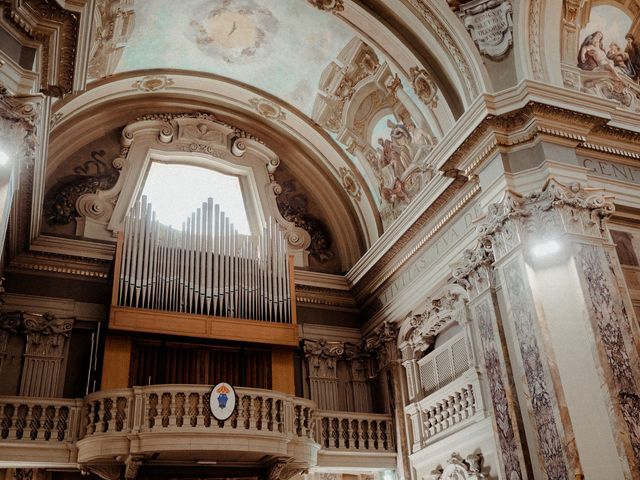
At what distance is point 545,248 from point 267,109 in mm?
7859

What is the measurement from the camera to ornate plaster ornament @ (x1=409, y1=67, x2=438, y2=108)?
11.5 meters

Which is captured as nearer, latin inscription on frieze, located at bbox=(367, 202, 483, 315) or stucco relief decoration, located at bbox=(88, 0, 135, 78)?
latin inscription on frieze, located at bbox=(367, 202, 483, 315)

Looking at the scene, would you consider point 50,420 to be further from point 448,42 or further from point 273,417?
point 448,42

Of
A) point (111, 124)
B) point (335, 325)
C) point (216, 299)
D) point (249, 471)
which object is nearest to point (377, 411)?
point (335, 325)

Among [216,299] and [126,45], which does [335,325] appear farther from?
[126,45]

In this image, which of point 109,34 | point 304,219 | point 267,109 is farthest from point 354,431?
point 109,34

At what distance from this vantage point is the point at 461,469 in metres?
9.92

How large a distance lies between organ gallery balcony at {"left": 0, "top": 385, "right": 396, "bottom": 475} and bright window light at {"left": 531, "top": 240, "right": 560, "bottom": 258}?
4.55 m

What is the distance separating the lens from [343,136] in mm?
14008

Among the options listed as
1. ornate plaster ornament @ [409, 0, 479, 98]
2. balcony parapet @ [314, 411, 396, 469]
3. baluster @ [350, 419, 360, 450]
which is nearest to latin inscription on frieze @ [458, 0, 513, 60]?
ornate plaster ornament @ [409, 0, 479, 98]

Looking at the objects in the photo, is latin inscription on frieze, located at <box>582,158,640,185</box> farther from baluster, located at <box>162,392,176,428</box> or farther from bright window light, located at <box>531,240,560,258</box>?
baluster, located at <box>162,392,176,428</box>

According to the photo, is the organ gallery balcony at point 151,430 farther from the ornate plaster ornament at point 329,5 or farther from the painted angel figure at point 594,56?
the painted angel figure at point 594,56

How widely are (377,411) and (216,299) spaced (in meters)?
3.78

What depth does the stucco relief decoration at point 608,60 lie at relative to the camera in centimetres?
1077
